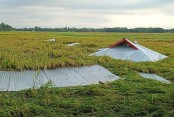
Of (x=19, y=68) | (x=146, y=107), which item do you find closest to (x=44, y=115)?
(x=146, y=107)

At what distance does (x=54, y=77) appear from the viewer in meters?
6.66

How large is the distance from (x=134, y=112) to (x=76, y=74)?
306cm

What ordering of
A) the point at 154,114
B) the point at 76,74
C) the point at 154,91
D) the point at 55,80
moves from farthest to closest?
the point at 76,74
the point at 55,80
the point at 154,91
the point at 154,114

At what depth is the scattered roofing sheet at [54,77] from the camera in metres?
5.92

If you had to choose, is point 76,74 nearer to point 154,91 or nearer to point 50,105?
point 154,91

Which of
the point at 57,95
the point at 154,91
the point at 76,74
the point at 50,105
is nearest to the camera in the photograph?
the point at 50,105

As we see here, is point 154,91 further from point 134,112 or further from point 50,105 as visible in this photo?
point 50,105

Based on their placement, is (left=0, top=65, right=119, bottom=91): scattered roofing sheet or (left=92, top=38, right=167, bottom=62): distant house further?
(left=92, top=38, right=167, bottom=62): distant house

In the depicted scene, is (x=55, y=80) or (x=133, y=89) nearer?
(x=133, y=89)

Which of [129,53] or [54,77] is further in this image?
[129,53]

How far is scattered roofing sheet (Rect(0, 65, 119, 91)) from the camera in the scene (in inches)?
233

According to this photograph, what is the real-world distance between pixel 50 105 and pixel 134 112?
119 centimetres

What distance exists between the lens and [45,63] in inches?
286

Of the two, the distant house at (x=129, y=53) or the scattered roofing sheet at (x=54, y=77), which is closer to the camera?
the scattered roofing sheet at (x=54, y=77)
